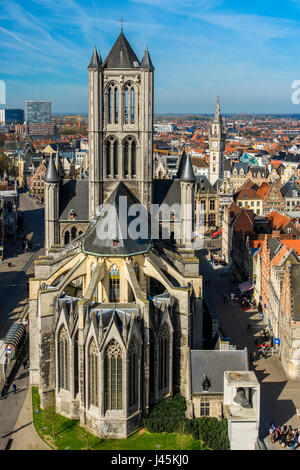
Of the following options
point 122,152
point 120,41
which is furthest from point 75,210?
point 120,41

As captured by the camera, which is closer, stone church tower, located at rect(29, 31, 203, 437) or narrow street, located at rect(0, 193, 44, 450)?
stone church tower, located at rect(29, 31, 203, 437)

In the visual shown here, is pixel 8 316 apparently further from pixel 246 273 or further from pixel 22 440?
pixel 246 273

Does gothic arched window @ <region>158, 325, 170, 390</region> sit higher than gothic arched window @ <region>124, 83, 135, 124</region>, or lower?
lower

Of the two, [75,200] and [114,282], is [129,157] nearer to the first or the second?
[75,200]

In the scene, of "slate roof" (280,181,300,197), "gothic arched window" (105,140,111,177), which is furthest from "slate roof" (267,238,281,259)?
"slate roof" (280,181,300,197)

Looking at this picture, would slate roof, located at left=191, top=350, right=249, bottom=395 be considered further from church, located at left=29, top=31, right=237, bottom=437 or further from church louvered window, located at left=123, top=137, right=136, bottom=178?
church louvered window, located at left=123, top=137, right=136, bottom=178

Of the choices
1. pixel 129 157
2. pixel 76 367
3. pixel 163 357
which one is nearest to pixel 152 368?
pixel 163 357

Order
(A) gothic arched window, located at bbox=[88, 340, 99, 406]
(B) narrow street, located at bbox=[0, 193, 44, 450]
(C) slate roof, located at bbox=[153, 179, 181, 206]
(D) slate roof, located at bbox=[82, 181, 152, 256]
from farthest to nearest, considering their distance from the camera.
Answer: (C) slate roof, located at bbox=[153, 179, 181, 206] < (D) slate roof, located at bbox=[82, 181, 152, 256] < (B) narrow street, located at bbox=[0, 193, 44, 450] < (A) gothic arched window, located at bbox=[88, 340, 99, 406]

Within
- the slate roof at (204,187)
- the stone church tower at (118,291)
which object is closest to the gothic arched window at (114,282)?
the stone church tower at (118,291)

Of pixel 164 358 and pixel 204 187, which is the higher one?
pixel 204 187
